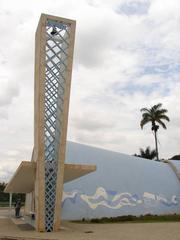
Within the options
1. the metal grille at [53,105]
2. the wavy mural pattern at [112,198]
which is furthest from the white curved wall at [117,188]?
the metal grille at [53,105]

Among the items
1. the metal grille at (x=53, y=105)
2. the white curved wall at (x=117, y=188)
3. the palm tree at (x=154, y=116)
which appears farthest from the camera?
the palm tree at (x=154, y=116)

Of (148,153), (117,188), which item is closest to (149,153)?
(148,153)

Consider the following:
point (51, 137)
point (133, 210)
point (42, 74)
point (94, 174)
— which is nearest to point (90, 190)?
point (94, 174)

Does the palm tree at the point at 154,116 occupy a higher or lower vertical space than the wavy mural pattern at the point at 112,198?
higher

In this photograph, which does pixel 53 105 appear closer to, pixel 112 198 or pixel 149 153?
pixel 112 198

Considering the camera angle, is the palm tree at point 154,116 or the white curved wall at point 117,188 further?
the palm tree at point 154,116

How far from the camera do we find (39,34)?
56.3 ft

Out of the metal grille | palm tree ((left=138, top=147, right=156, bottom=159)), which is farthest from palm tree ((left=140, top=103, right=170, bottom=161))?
the metal grille

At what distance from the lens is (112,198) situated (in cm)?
2581

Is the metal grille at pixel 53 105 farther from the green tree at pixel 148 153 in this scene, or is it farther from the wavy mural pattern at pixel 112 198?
the green tree at pixel 148 153

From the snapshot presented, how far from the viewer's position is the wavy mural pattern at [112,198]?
2459 cm

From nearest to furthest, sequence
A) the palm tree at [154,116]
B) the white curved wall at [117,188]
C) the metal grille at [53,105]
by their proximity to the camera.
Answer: the metal grille at [53,105], the white curved wall at [117,188], the palm tree at [154,116]

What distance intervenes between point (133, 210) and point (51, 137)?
12.1 meters

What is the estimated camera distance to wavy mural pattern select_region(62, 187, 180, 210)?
24594 mm
